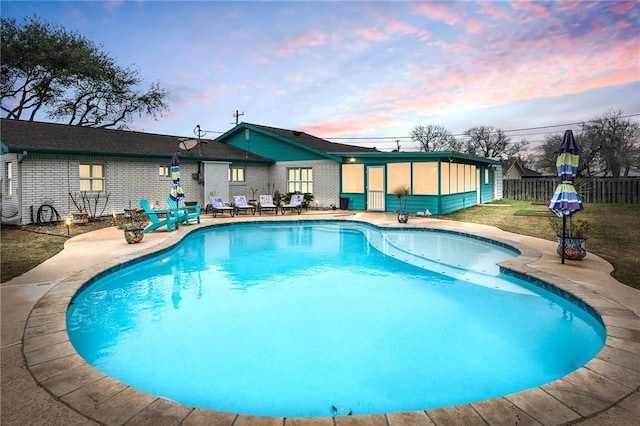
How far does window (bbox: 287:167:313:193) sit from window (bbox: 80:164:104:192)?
8461 mm

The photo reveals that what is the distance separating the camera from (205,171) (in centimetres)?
1692

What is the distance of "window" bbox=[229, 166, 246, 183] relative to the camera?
60.8 feet

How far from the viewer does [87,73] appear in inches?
988

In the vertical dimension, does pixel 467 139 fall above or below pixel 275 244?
above

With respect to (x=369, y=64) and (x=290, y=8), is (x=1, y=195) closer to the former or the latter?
(x=290, y=8)

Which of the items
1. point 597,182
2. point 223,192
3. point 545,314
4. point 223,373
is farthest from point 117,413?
point 597,182

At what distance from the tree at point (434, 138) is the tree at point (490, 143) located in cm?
200

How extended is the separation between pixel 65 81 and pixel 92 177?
15.6m

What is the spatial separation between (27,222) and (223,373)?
11.9 m

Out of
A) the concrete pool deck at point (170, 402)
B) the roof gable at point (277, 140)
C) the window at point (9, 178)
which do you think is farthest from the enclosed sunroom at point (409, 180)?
the window at point (9, 178)

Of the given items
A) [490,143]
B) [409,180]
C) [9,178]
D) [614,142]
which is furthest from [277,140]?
[490,143]

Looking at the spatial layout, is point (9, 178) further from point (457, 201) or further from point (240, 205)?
point (457, 201)

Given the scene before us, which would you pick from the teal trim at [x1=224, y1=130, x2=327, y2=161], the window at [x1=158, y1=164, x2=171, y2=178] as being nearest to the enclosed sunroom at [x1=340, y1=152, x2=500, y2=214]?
the teal trim at [x1=224, y1=130, x2=327, y2=161]

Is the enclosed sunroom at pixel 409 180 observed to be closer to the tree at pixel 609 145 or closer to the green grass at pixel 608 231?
the green grass at pixel 608 231
